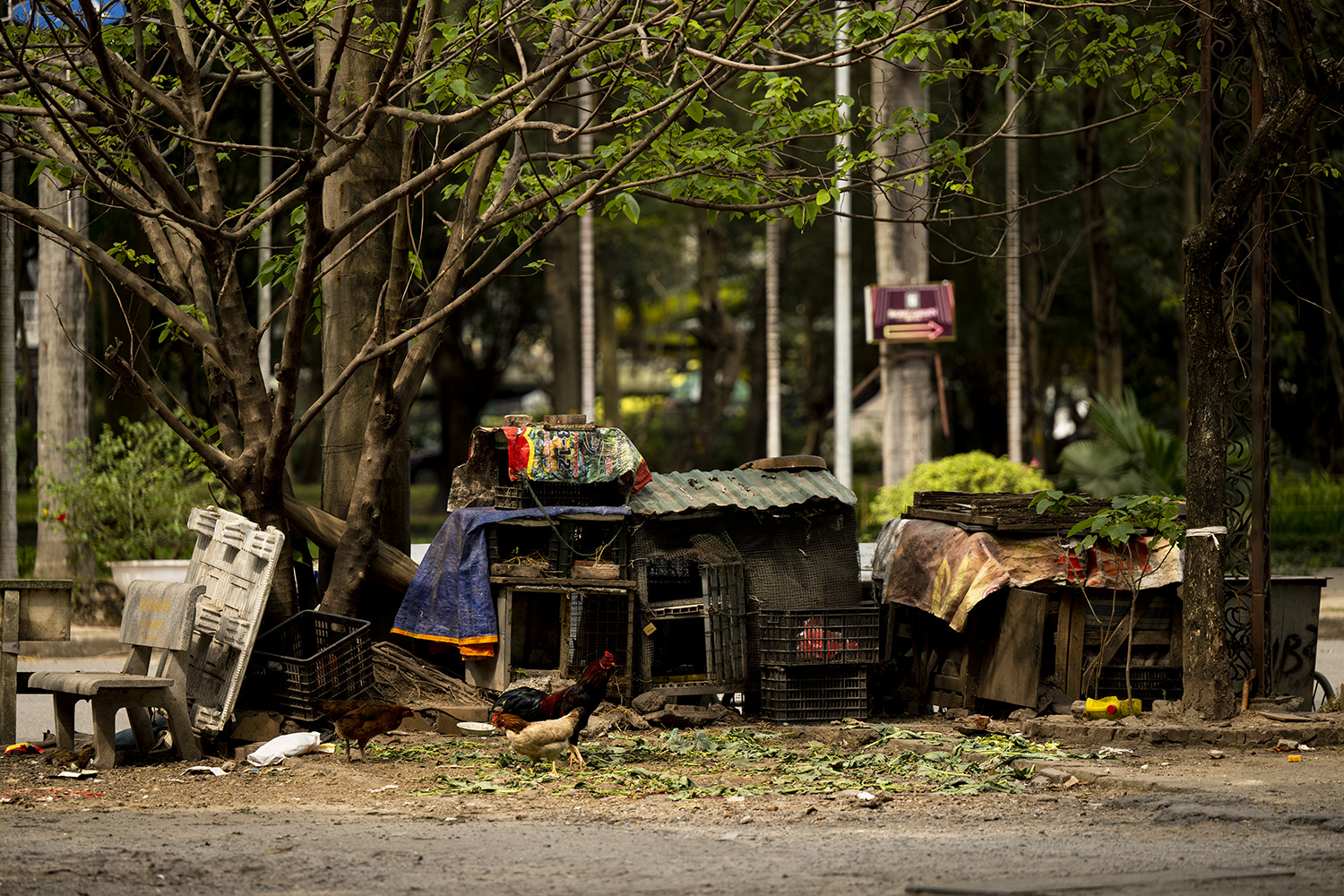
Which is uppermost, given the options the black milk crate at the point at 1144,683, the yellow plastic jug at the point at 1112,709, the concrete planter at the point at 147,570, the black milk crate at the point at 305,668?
the concrete planter at the point at 147,570

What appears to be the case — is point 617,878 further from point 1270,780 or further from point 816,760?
point 1270,780

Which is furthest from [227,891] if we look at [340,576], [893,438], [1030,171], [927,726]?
[1030,171]

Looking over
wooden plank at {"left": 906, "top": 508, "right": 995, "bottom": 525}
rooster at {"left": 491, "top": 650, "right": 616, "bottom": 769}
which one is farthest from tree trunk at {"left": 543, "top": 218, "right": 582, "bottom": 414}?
rooster at {"left": 491, "top": 650, "right": 616, "bottom": 769}

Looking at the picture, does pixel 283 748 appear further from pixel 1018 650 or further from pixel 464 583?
pixel 1018 650

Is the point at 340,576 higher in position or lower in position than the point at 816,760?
higher

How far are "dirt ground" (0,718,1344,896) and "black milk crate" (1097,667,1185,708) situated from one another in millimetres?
1076

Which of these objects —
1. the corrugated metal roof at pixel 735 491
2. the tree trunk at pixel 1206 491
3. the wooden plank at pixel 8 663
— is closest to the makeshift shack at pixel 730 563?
the corrugated metal roof at pixel 735 491

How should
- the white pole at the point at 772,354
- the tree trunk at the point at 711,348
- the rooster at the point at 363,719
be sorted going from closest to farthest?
the rooster at the point at 363,719
the white pole at the point at 772,354
the tree trunk at the point at 711,348

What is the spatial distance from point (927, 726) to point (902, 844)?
3.50 meters

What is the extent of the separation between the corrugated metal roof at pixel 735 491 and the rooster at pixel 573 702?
1.69 metres

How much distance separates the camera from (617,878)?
5621 millimetres

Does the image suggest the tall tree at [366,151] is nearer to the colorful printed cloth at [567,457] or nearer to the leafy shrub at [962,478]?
the colorful printed cloth at [567,457]

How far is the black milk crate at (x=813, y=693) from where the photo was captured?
9797mm

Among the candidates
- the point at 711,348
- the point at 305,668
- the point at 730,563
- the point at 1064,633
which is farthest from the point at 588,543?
the point at 711,348
